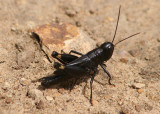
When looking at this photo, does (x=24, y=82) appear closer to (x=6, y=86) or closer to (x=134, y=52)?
(x=6, y=86)

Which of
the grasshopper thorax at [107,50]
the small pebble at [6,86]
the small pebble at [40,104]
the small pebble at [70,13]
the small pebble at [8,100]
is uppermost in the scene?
the small pebble at [70,13]

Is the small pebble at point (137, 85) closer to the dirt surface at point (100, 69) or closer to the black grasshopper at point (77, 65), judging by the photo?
the dirt surface at point (100, 69)

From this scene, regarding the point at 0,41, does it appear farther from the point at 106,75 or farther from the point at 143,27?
the point at 143,27

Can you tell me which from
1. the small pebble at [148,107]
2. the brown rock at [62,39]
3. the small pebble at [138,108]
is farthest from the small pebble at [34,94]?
the small pebble at [148,107]

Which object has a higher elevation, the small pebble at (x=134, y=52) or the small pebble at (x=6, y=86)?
the small pebble at (x=134, y=52)

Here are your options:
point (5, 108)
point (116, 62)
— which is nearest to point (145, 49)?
point (116, 62)
